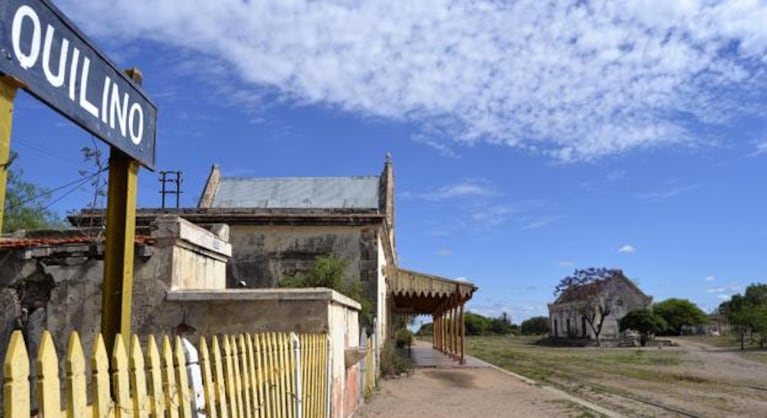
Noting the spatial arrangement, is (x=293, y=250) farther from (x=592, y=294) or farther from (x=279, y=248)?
(x=592, y=294)

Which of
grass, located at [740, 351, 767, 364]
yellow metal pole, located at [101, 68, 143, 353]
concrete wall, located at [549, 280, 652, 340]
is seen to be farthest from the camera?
concrete wall, located at [549, 280, 652, 340]

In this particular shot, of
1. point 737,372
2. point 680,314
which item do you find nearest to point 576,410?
point 737,372

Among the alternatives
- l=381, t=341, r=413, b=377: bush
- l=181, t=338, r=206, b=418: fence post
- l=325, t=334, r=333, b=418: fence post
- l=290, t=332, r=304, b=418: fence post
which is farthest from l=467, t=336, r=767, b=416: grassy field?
l=181, t=338, r=206, b=418: fence post

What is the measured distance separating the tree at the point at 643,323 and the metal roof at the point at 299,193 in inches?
1498

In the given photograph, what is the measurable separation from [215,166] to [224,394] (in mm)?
27618

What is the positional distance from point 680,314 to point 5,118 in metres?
84.7

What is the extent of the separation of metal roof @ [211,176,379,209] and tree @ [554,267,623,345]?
37.0m

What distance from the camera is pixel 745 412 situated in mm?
13047

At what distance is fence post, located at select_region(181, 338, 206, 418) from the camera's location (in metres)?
2.94

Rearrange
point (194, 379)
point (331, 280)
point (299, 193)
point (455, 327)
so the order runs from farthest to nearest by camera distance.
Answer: point (299, 193) < point (455, 327) < point (331, 280) < point (194, 379)

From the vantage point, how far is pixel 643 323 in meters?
57.5

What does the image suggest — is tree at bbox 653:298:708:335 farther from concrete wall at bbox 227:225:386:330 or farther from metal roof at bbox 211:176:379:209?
concrete wall at bbox 227:225:386:330

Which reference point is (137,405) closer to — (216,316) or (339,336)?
(216,316)

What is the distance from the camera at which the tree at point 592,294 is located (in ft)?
193
